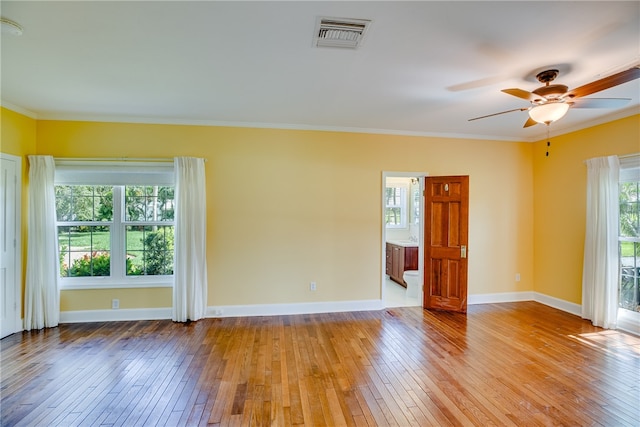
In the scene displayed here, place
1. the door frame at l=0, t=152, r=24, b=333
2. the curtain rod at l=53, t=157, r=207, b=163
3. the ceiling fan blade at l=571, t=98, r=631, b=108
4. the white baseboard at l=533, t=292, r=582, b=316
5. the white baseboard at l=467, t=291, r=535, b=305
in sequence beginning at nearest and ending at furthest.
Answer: the ceiling fan blade at l=571, t=98, r=631, b=108
the door frame at l=0, t=152, r=24, b=333
the curtain rod at l=53, t=157, r=207, b=163
the white baseboard at l=533, t=292, r=582, b=316
the white baseboard at l=467, t=291, r=535, b=305

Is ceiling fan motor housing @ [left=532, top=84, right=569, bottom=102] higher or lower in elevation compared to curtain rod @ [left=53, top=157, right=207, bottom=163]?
higher

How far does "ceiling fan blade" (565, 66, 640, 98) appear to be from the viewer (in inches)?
82.6

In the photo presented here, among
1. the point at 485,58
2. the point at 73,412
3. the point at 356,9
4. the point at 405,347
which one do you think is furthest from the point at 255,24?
the point at 405,347

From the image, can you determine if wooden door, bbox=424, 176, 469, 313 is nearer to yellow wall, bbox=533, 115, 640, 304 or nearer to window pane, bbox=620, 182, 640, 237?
yellow wall, bbox=533, 115, 640, 304

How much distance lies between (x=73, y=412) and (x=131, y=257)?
2.37 metres

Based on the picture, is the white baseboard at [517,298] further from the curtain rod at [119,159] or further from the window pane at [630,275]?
the curtain rod at [119,159]

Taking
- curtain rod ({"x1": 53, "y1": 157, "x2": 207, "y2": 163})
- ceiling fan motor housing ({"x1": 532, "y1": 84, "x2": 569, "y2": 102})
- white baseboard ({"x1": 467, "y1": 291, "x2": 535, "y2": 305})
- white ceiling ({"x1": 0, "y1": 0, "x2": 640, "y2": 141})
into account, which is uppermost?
white ceiling ({"x1": 0, "y1": 0, "x2": 640, "y2": 141})

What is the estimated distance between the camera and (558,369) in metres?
2.91

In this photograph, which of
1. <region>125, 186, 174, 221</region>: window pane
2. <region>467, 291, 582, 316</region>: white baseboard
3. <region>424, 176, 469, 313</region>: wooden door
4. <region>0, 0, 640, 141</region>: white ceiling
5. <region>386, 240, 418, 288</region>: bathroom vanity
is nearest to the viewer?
<region>0, 0, 640, 141</region>: white ceiling

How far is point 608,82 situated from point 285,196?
3.60m

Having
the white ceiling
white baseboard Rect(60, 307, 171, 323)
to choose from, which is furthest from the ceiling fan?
white baseboard Rect(60, 307, 171, 323)

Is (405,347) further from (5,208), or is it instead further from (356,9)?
(5,208)

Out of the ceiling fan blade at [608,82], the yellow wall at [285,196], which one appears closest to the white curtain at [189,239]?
the yellow wall at [285,196]

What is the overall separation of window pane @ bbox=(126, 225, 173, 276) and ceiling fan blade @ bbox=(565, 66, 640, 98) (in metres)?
4.91
